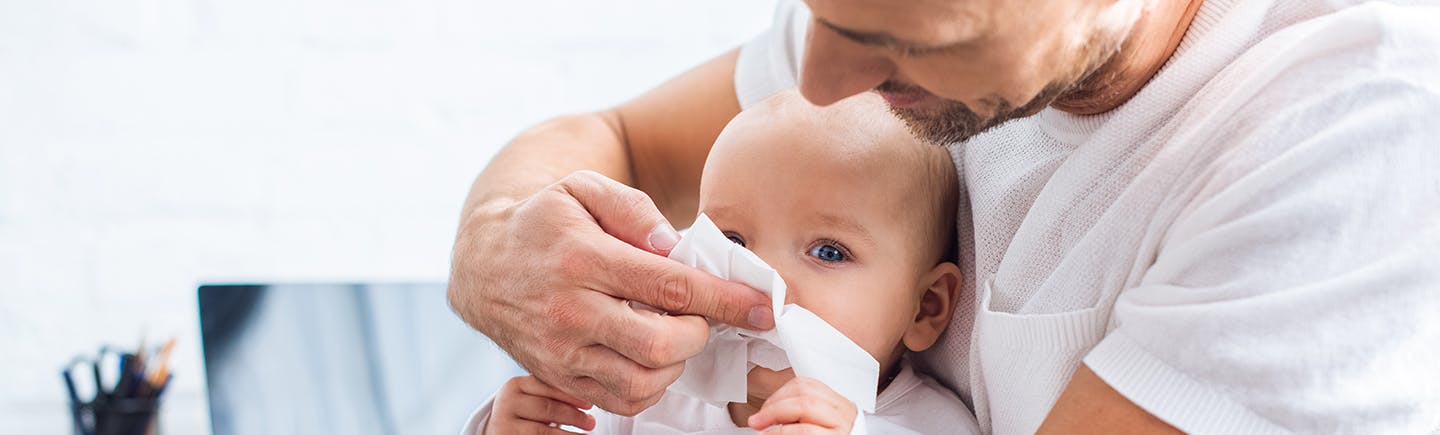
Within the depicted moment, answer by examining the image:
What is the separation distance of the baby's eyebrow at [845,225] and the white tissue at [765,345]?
0.09 meters

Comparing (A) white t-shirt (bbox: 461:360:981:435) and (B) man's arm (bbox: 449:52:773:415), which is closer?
(B) man's arm (bbox: 449:52:773:415)

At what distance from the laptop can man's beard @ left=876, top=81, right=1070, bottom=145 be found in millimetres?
695

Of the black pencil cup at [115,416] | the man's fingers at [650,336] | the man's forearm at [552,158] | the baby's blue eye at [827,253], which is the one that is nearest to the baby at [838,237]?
the baby's blue eye at [827,253]

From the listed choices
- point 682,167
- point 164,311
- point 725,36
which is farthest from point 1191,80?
point 164,311

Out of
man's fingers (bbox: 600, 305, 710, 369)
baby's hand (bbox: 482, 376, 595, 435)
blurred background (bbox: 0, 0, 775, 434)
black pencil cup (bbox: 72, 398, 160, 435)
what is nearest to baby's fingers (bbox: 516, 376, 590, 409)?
baby's hand (bbox: 482, 376, 595, 435)

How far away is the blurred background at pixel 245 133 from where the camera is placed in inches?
75.2

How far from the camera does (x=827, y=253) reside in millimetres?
969

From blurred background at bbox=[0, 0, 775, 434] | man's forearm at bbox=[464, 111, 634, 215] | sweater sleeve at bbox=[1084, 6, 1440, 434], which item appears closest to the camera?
sweater sleeve at bbox=[1084, 6, 1440, 434]

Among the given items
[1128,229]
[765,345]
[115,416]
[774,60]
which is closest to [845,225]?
[765,345]

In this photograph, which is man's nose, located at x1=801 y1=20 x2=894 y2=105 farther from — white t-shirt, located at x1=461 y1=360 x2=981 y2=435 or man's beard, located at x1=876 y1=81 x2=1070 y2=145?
white t-shirt, located at x1=461 y1=360 x2=981 y2=435

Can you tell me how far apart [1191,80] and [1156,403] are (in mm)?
239

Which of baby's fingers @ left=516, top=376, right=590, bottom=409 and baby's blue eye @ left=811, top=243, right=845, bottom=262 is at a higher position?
baby's blue eye @ left=811, top=243, right=845, bottom=262

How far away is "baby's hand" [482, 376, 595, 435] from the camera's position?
3.17 feet

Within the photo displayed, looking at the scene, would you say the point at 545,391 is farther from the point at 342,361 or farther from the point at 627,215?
the point at 342,361
